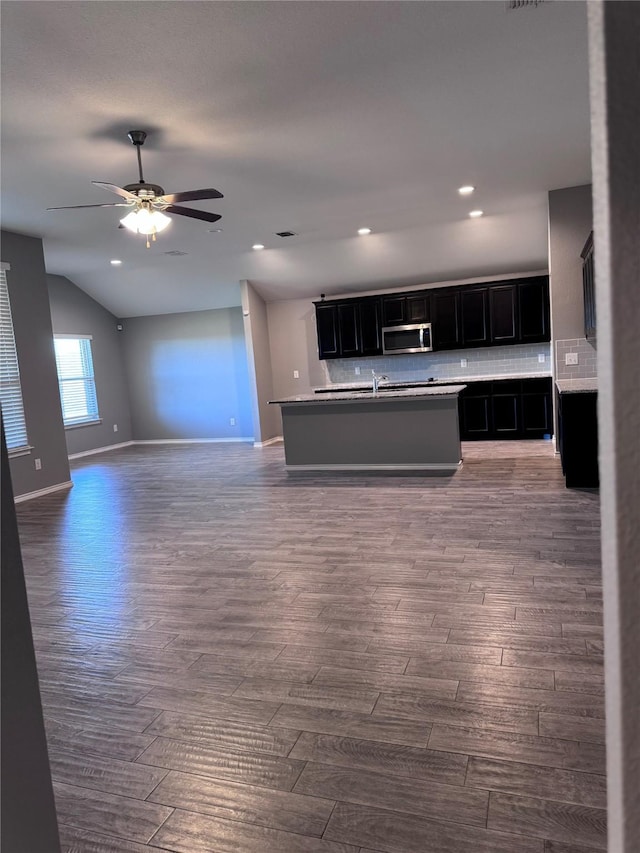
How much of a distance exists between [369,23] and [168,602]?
129 inches

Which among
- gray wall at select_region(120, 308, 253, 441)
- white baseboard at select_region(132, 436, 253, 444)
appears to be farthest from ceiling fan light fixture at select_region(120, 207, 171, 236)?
white baseboard at select_region(132, 436, 253, 444)

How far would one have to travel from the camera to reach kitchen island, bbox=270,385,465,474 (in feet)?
20.9

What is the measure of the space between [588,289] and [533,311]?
Result: 257 cm

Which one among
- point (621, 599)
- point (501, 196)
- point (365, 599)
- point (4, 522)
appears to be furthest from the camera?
point (501, 196)

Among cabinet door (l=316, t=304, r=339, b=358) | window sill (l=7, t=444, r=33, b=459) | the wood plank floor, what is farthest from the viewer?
cabinet door (l=316, t=304, r=339, b=358)

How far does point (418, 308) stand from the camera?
8.67m

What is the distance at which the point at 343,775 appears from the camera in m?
1.88

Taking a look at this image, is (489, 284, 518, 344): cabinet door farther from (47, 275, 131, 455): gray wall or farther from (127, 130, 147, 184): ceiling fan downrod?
(47, 275, 131, 455): gray wall

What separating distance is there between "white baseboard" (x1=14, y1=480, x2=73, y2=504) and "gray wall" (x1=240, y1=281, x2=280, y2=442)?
3.16m

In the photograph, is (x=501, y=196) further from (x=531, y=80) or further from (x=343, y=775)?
(x=343, y=775)

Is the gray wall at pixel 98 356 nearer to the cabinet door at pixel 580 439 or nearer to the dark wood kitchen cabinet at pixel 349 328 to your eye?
the dark wood kitchen cabinet at pixel 349 328

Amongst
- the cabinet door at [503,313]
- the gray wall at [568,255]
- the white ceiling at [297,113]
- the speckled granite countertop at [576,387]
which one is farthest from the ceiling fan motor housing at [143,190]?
the cabinet door at [503,313]

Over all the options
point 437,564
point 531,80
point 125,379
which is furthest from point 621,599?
point 125,379

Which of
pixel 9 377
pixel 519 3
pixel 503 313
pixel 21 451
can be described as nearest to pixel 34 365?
pixel 9 377
